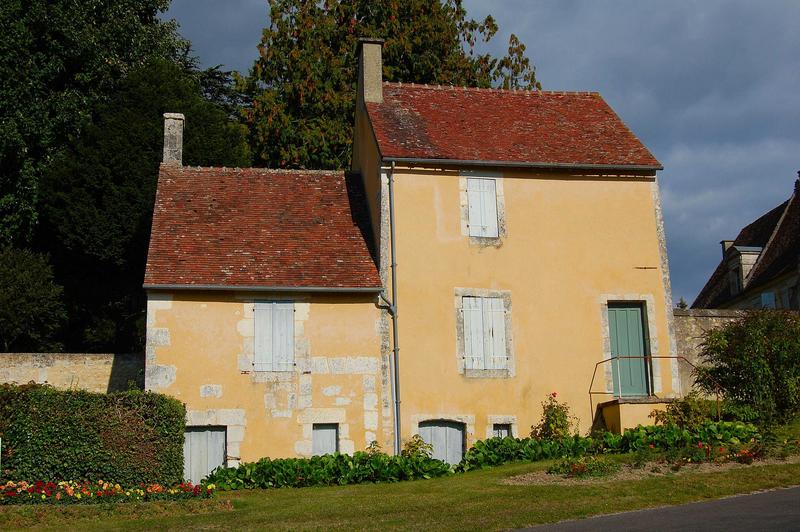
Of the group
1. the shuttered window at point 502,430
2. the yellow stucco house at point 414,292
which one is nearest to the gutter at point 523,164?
the yellow stucco house at point 414,292

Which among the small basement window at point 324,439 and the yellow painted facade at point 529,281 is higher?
the yellow painted facade at point 529,281

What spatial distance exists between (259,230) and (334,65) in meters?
10.4

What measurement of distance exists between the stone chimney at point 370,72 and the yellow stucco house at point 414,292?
52 centimetres

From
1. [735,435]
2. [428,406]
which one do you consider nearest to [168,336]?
[428,406]

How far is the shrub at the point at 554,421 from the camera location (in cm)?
1838

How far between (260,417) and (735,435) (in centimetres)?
832

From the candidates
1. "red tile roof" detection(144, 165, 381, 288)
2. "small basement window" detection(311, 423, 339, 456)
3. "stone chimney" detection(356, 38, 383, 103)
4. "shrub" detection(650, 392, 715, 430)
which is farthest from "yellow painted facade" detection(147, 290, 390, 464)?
"stone chimney" detection(356, 38, 383, 103)

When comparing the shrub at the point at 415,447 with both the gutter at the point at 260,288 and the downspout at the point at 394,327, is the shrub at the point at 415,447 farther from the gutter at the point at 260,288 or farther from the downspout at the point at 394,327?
the gutter at the point at 260,288

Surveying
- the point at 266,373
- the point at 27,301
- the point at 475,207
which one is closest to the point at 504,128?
the point at 475,207

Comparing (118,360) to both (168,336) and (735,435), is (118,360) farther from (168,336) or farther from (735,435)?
(735,435)

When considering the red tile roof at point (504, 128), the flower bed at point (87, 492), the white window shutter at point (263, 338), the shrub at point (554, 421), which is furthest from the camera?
the red tile roof at point (504, 128)

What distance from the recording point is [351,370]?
18.4 meters

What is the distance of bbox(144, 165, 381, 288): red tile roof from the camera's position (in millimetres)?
18438

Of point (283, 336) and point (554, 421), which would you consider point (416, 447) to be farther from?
point (283, 336)
